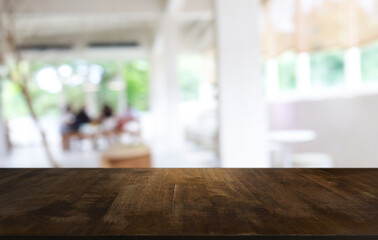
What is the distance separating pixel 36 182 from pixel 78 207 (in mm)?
326

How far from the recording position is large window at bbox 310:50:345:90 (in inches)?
197

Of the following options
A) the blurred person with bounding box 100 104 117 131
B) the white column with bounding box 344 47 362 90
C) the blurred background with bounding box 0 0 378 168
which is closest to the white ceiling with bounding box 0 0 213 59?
the blurred background with bounding box 0 0 378 168

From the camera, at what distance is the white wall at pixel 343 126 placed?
416 centimetres

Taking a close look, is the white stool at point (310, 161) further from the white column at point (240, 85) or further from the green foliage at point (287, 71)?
the green foliage at point (287, 71)

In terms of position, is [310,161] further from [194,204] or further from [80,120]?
[80,120]

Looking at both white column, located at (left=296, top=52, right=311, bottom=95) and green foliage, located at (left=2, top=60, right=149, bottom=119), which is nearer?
white column, located at (left=296, top=52, right=311, bottom=95)

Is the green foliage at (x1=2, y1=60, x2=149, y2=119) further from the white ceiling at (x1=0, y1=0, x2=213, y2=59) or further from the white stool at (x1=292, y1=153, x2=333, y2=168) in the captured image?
the white stool at (x1=292, y1=153, x2=333, y2=168)

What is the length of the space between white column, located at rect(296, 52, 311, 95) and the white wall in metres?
0.25

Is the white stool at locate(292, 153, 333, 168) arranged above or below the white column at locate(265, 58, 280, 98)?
below

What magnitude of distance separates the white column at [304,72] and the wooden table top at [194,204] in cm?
513

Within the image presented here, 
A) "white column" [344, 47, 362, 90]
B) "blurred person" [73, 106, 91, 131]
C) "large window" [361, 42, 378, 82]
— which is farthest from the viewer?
"blurred person" [73, 106, 91, 131]

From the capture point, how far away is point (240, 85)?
3.80 metres

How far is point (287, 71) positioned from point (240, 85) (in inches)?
123

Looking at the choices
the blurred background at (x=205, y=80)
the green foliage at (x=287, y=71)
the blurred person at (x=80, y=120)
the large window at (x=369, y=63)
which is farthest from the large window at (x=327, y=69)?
the blurred person at (x=80, y=120)
